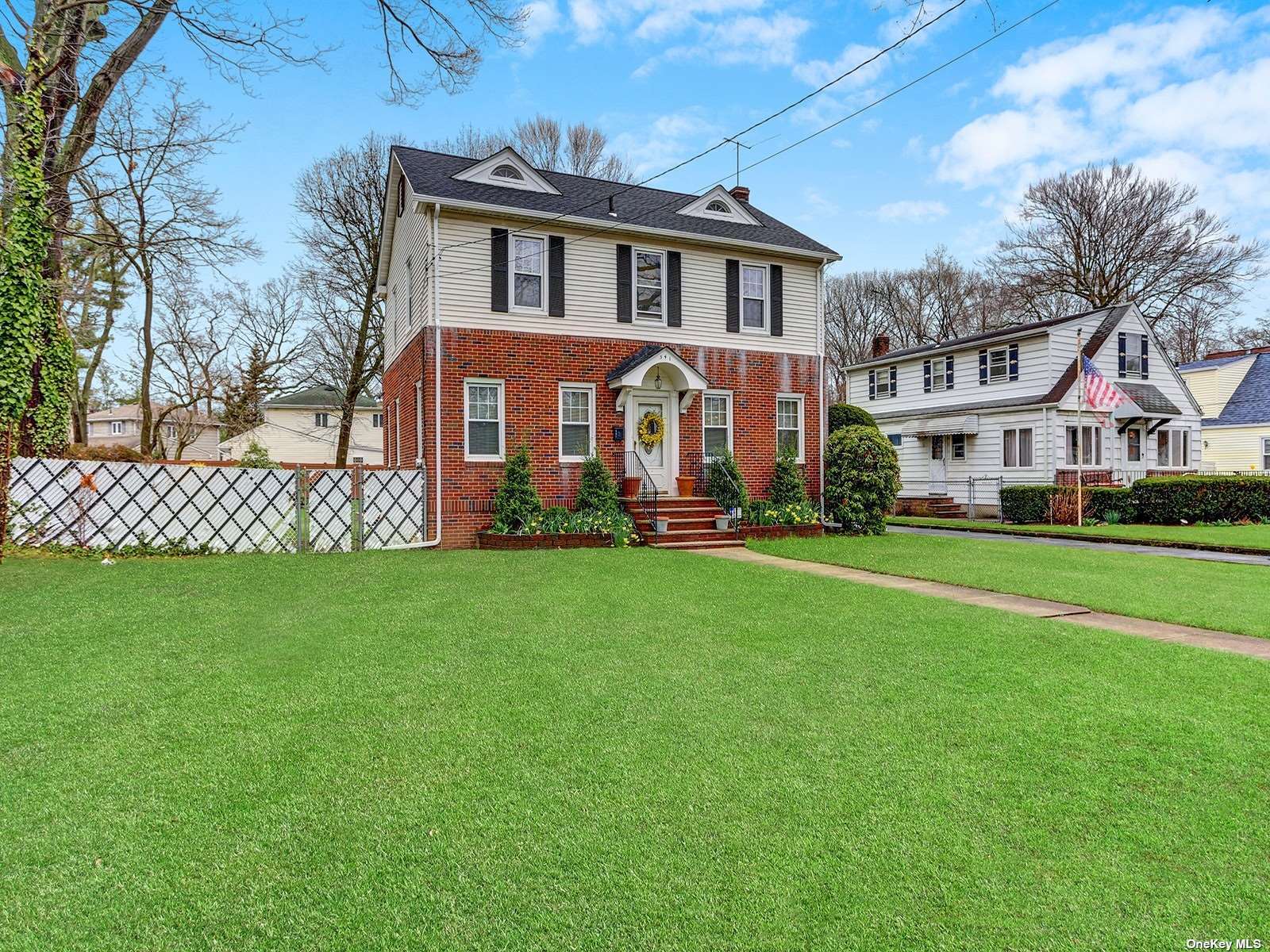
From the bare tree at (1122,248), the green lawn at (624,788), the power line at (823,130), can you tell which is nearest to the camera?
the green lawn at (624,788)

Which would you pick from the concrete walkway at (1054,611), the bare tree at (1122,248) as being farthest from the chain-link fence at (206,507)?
the bare tree at (1122,248)

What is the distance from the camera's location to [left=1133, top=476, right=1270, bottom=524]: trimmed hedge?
59.0 ft

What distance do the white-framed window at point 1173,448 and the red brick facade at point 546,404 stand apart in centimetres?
1473

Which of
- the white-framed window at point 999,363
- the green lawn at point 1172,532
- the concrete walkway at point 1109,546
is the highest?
the white-framed window at point 999,363

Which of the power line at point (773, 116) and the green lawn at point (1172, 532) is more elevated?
the power line at point (773, 116)

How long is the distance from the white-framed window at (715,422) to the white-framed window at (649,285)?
202 cm

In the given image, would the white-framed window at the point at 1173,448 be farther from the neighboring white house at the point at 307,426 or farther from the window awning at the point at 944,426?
the neighboring white house at the point at 307,426

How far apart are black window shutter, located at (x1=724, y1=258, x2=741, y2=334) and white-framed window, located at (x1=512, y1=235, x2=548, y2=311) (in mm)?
4143

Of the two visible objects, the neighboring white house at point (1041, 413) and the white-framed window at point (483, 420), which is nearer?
the white-framed window at point (483, 420)

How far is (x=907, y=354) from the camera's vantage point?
26.5 m

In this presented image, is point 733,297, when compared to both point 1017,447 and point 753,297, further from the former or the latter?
point 1017,447

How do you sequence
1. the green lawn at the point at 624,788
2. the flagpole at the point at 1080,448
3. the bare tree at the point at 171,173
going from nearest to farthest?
the green lawn at the point at 624,788, the bare tree at the point at 171,173, the flagpole at the point at 1080,448

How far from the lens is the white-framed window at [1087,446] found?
21172 millimetres

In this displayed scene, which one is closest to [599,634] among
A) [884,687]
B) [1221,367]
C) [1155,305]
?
[884,687]
